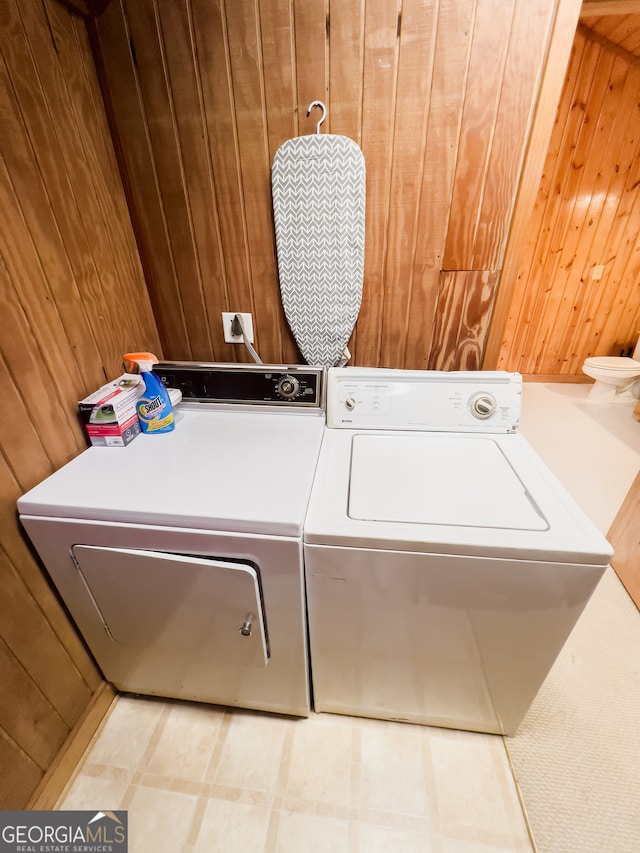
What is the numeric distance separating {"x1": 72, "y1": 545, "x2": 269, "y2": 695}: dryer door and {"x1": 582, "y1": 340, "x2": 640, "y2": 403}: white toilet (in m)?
3.78

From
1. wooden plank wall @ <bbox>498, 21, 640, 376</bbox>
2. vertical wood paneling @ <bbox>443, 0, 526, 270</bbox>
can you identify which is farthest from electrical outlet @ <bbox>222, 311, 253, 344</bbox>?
wooden plank wall @ <bbox>498, 21, 640, 376</bbox>

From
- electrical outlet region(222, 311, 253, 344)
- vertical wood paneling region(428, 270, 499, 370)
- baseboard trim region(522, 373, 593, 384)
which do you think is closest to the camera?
vertical wood paneling region(428, 270, 499, 370)

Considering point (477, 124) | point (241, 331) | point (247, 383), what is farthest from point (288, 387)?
point (477, 124)

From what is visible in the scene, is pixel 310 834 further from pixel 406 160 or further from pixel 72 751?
pixel 406 160

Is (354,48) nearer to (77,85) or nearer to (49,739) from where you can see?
(77,85)

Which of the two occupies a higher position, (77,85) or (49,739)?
(77,85)

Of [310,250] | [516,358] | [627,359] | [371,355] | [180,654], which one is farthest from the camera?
[516,358]

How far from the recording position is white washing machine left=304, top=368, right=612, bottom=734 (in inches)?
30.5

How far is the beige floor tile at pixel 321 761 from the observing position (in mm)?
1082

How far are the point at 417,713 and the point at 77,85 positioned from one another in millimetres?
2195

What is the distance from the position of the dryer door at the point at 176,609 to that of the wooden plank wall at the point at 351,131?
0.93 metres

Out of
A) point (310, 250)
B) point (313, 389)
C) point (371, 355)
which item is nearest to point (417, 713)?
point (313, 389)

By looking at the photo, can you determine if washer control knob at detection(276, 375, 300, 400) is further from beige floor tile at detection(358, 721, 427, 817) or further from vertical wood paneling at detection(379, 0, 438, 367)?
beige floor tile at detection(358, 721, 427, 817)

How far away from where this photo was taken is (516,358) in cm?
383
